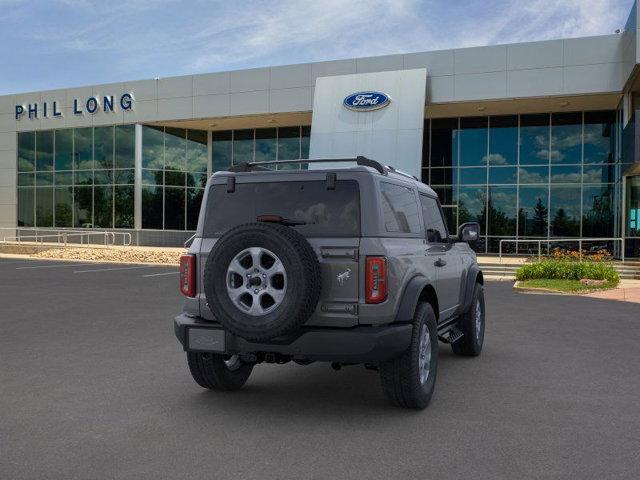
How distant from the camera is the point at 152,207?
34781 mm

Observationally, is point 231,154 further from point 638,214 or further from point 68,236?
point 638,214

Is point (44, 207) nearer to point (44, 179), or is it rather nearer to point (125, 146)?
point (44, 179)

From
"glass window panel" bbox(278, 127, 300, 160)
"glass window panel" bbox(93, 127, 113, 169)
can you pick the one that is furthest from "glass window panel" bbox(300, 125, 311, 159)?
"glass window panel" bbox(93, 127, 113, 169)

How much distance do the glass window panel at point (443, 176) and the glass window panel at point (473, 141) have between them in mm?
623

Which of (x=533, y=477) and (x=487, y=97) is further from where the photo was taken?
(x=487, y=97)

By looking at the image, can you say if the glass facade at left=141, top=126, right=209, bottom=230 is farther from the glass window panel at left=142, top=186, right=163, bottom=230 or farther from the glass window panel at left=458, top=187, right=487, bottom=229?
the glass window panel at left=458, top=187, right=487, bottom=229

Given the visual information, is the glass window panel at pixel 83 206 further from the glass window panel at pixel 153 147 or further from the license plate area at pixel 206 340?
the license plate area at pixel 206 340

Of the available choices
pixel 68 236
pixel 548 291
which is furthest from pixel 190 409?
pixel 68 236

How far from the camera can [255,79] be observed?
30.5 meters

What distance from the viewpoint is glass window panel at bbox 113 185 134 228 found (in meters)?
34.7

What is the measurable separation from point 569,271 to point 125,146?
25.0m

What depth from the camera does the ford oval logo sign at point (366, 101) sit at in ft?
88.3

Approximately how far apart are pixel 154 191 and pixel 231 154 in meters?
4.60

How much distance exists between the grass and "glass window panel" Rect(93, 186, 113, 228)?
80.8 ft
